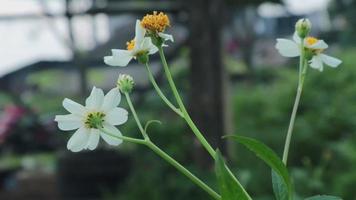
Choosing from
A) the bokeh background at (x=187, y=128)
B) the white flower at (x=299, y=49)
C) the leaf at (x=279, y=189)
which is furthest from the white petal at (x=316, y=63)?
the bokeh background at (x=187, y=128)

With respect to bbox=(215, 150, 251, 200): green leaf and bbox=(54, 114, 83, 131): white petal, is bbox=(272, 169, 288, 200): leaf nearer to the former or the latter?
bbox=(215, 150, 251, 200): green leaf

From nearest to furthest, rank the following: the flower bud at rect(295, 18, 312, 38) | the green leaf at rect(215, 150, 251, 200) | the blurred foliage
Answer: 1. the green leaf at rect(215, 150, 251, 200)
2. the flower bud at rect(295, 18, 312, 38)
3. the blurred foliage

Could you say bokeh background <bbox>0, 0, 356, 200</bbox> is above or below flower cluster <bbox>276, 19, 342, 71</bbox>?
below

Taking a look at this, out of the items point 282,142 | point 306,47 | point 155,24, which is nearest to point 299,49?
point 306,47

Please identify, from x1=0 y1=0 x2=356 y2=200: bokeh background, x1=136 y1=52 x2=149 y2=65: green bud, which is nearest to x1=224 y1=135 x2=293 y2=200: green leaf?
x1=136 y1=52 x2=149 y2=65: green bud

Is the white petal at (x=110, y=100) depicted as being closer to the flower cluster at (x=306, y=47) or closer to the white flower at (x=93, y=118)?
the white flower at (x=93, y=118)

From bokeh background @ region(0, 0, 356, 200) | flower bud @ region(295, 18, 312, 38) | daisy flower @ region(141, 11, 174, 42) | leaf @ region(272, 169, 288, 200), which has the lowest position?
bokeh background @ region(0, 0, 356, 200)

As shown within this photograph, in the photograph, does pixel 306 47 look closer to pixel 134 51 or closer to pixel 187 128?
pixel 134 51

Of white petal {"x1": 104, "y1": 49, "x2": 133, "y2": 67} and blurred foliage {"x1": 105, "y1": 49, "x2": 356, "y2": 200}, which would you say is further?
blurred foliage {"x1": 105, "y1": 49, "x2": 356, "y2": 200}

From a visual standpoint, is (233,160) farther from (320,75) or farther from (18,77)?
(18,77)
